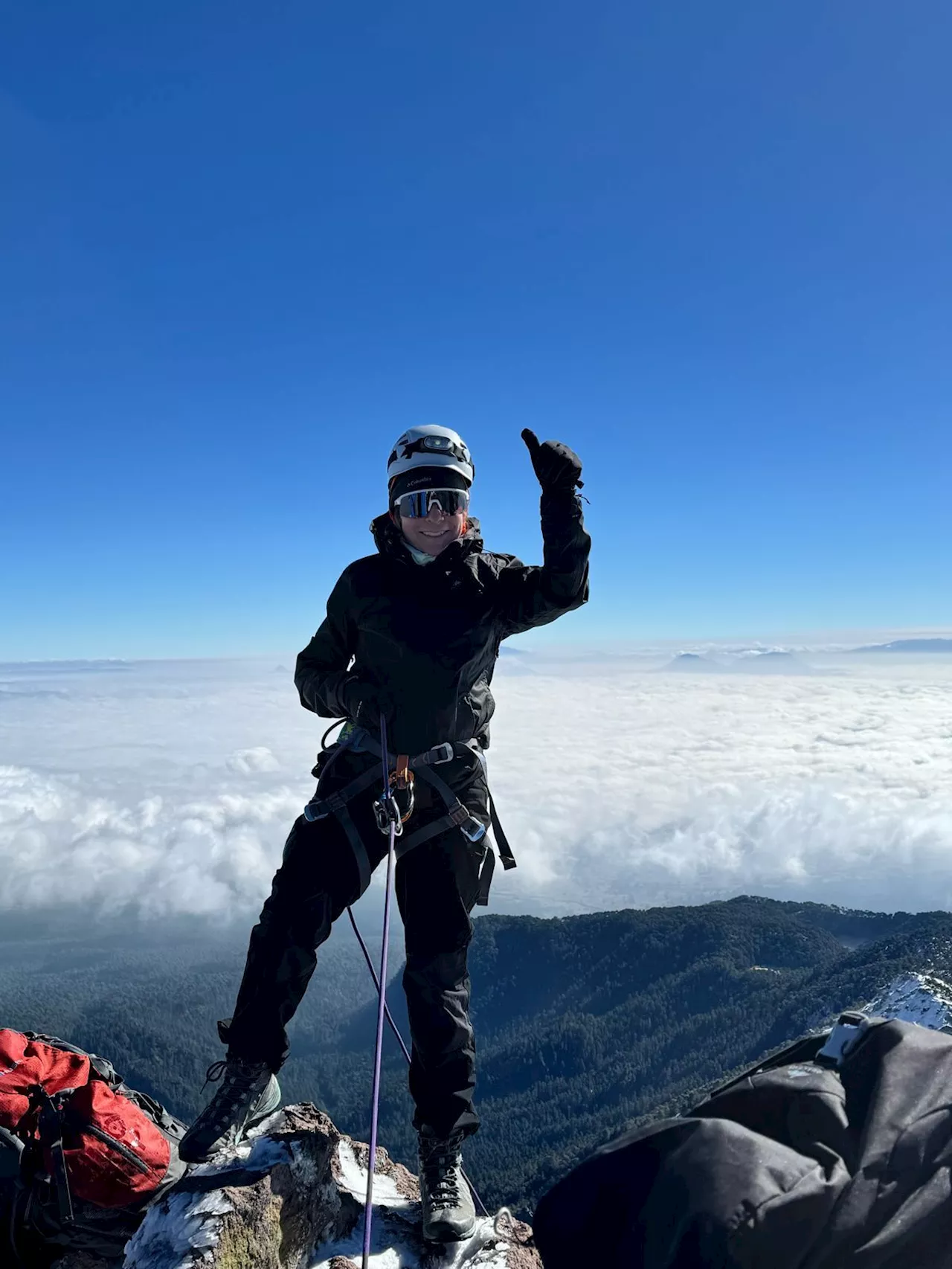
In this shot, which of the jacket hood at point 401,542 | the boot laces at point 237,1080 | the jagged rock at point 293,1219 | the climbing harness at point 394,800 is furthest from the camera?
the jacket hood at point 401,542

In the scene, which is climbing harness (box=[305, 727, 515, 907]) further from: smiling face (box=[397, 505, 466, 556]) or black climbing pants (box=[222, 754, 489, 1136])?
smiling face (box=[397, 505, 466, 556])

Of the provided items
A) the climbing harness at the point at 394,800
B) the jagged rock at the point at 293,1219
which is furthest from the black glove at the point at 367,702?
the jagged rock at the point at 293,1219

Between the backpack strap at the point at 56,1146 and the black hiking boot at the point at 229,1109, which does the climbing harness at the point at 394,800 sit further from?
the backpack strap at the point at 56,1146

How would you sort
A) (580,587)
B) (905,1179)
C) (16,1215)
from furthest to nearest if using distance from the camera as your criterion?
(580,587) < (16,1215) < (905,1179)

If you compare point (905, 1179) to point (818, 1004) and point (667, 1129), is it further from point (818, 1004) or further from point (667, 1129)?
point (818, 1004)

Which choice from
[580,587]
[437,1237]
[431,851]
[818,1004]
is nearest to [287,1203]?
[437,1237]
